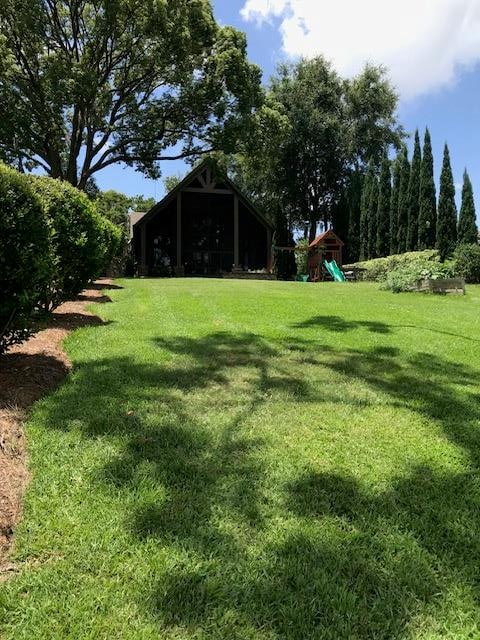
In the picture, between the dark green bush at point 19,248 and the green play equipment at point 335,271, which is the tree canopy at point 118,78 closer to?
the green play equipment at point 335,271

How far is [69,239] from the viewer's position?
7.13m

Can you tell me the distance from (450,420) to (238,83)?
21.0 meters

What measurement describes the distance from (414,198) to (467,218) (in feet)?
14.8

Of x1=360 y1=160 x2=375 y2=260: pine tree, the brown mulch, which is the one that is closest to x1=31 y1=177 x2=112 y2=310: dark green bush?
the brown mulch

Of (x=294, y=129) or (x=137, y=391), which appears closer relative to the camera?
(x=137, y=391)

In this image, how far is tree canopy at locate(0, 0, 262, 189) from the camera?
781 inches

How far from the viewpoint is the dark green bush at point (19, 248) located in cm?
429

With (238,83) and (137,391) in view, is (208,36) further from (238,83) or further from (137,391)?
(137,391)

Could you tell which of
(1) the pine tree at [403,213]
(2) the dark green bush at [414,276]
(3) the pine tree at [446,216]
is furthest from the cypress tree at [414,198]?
(2) the dark green bush at [414,276]

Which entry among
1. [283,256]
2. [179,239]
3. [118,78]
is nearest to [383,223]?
[283,256]

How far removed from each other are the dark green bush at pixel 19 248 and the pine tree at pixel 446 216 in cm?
2548

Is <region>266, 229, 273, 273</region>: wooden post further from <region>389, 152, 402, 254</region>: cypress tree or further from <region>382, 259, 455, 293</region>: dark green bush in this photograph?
<region>382, 259, 455, 293</region>: dark green bush

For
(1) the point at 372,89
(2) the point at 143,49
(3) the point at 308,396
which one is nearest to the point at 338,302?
(3) the point at 308,396

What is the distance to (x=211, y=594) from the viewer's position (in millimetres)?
1988
